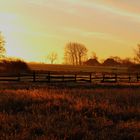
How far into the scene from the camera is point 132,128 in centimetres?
1237

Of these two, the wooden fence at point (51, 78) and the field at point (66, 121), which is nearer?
the field at point (66, 121)

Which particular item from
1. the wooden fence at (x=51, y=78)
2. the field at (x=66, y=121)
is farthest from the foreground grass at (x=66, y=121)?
the wooden fence at (x=51, y=78)

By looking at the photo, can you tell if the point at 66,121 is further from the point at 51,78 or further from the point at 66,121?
the point at 51,78

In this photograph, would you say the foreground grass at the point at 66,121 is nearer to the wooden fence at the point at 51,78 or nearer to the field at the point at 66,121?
the field at the point at 66,121

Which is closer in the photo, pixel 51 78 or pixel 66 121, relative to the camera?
pixel 66 121

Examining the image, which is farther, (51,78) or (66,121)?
(51,78)

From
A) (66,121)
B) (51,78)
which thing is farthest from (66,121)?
(51,78)

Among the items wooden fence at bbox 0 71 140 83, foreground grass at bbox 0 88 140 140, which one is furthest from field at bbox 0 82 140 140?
wooden fence at bbox 0 71 140 83

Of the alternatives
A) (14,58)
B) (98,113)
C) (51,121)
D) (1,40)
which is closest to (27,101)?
(98,113)

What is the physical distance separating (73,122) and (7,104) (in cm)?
505

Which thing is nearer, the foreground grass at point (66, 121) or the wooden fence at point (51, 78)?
the foreground grass at point (66, 121)

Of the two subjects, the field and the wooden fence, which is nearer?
the field

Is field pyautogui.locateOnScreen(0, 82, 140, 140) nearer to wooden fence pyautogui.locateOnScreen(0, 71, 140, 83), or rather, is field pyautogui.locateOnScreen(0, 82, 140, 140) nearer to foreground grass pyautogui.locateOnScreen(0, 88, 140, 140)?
foreground grass pyautogui.locateOnScreen(0, 88, 140, 140)

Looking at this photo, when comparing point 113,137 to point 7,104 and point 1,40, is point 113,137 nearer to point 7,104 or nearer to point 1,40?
point 7,104
